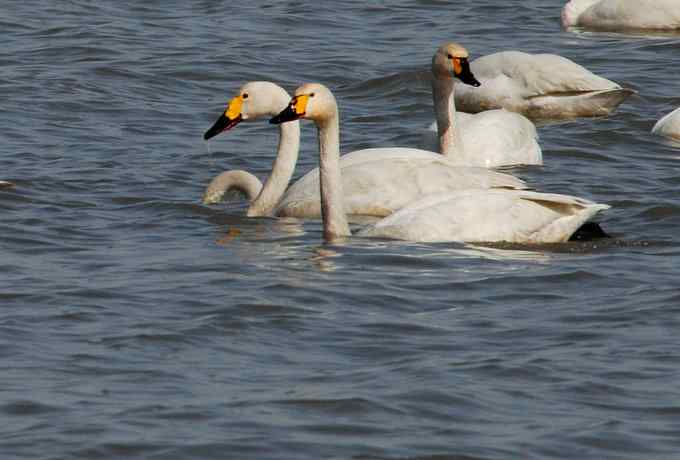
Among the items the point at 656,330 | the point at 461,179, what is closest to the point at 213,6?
the point at 461,179

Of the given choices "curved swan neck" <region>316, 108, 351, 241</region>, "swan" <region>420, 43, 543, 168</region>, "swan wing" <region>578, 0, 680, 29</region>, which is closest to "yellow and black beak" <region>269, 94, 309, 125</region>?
"curved swan neck" <region>316, 108, 351, 241</region>

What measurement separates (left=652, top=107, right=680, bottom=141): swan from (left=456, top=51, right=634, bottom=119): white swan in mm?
906

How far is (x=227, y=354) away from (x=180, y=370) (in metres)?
0.31

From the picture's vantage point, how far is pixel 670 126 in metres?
13.2

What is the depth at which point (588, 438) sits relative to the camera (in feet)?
20.7

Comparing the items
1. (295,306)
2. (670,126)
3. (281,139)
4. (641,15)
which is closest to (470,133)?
(670,126)

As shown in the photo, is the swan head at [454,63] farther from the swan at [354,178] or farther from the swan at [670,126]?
the swan at [670,126]

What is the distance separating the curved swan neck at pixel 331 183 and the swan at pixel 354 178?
0.69m

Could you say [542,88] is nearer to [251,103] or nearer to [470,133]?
[470,133]

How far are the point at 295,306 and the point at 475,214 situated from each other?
61.0 inches

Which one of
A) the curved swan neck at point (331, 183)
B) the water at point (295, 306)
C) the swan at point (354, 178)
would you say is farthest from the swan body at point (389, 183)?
the curved swan neck at point (331, 183)

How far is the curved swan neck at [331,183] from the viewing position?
9719 millimetres

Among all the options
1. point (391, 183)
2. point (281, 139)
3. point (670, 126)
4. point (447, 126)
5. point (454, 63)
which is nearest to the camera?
point (391, 183)

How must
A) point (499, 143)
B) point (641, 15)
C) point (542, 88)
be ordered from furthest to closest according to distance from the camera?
1. point (641, 15)
2. point (542, 88)
3. point (499, 143)
